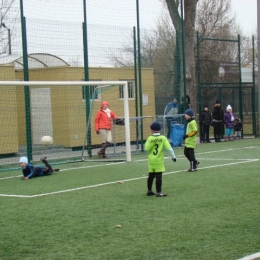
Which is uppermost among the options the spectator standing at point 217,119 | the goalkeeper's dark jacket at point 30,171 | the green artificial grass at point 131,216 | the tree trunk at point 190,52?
the tree trunk at point 190,52

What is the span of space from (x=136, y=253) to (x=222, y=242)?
106cm

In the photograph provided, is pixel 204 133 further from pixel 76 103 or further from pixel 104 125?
pixel 76 103

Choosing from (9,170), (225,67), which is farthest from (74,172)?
(225,67)

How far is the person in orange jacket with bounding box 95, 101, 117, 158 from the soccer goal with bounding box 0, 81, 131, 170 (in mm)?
281

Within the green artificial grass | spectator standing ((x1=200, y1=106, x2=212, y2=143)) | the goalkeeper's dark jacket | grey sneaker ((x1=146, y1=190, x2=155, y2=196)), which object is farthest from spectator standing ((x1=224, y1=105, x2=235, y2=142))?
grey sneaker ((x1=146, y1=190, x2=155, y2=196))

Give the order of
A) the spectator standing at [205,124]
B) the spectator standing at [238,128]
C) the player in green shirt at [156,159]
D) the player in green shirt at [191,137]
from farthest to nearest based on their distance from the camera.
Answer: the spectator standing at [238,128] → the spectator standing at [205,124] → the player in green shirt at [191,137] → the player in green shirt at [156,159]

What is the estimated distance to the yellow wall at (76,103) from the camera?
18.3m

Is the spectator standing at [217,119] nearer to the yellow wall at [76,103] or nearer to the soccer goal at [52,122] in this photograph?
the yellow wall at [76,103]

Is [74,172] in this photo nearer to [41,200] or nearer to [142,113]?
[41,200]

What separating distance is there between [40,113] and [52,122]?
0.44 m

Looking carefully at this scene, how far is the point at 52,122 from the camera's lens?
1811 centimetres

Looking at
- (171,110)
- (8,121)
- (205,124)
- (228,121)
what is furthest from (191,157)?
(228,121)

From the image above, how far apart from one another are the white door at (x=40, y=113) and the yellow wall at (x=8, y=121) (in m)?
0.55

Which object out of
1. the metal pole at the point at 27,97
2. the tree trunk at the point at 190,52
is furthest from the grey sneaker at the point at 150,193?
the tree trunk at the point at 190,52
